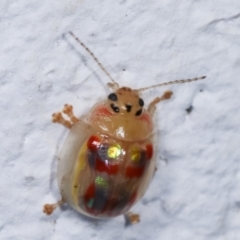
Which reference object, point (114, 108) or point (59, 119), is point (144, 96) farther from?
point (59, 119)

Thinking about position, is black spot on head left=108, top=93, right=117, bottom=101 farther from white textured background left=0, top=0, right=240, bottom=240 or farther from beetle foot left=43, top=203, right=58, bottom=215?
beetle foot left=43, top=203, right=58, bottom=215

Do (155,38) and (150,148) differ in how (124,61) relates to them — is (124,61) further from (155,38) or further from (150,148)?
(150,148)

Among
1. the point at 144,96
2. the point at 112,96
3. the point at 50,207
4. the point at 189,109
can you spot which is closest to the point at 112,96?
the point at 112,96

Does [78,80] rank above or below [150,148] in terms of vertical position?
above

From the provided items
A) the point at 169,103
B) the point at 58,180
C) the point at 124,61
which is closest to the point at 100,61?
the point at 124,61

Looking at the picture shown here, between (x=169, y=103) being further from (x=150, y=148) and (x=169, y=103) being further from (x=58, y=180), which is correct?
(x=58, y=180)

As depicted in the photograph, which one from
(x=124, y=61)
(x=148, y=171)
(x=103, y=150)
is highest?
(x=124, y=61)

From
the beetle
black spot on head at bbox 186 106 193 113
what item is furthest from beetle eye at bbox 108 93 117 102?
black spot on head at bbox 186 106 193 113
